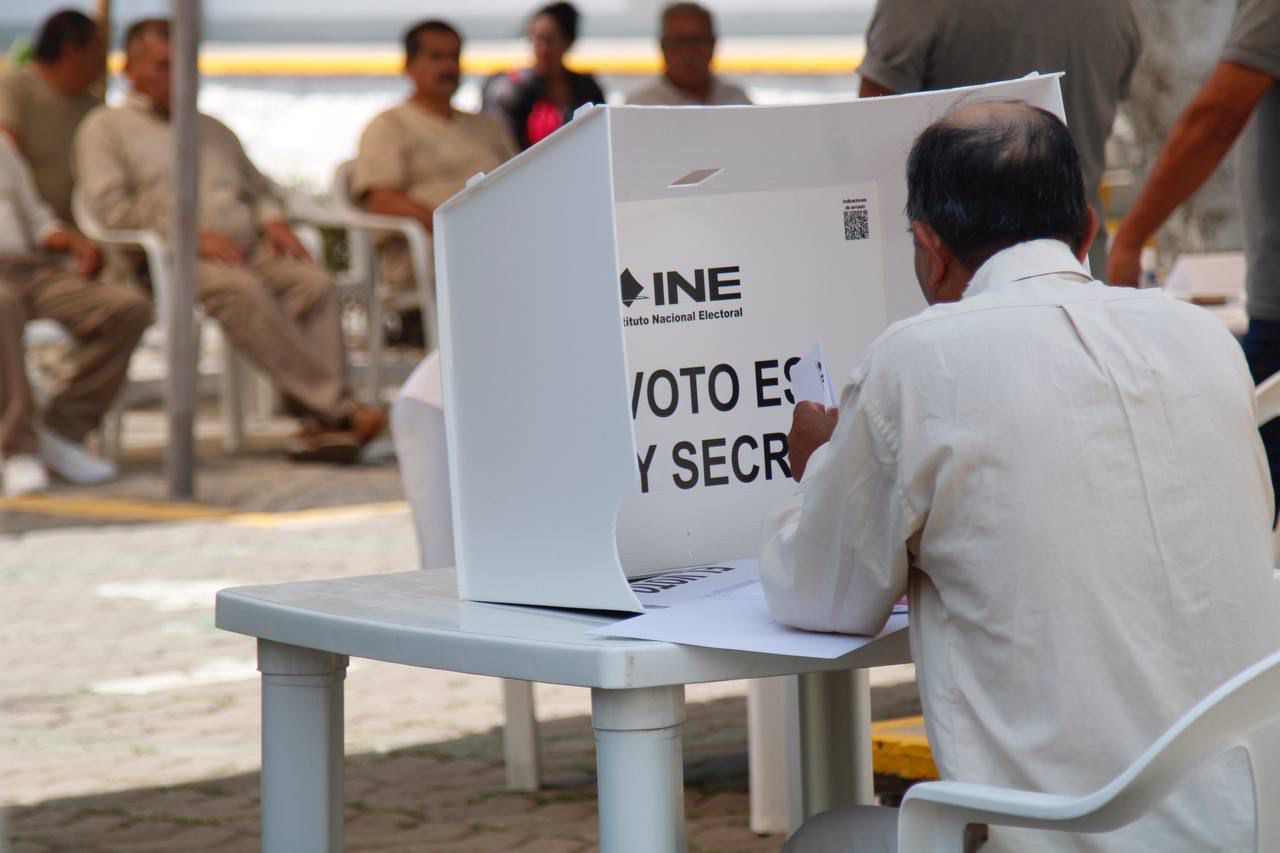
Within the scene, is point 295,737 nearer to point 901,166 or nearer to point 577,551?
point 577,551

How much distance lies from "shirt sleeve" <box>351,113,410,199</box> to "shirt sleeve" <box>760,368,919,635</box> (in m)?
6.94

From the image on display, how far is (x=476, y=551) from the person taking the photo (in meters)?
1.84

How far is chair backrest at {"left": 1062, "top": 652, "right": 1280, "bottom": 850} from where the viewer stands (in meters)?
1.27

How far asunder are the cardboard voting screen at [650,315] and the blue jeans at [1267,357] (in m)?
1.43

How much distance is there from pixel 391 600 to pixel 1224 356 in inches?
32.7

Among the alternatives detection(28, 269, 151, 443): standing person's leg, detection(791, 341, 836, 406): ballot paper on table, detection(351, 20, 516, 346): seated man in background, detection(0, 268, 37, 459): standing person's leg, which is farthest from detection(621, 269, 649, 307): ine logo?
detection(351, 20, 516, 346): seated man in background

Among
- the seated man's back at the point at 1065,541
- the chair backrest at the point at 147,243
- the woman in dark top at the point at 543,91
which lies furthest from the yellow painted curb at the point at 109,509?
the seated man's back at the point at 1065,541

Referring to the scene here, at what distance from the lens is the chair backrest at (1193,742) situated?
1.27 m

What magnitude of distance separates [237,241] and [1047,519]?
732 centimetres

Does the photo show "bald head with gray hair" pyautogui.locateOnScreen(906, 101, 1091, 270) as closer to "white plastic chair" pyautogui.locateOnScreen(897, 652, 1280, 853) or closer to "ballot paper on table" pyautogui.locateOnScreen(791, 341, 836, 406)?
"ballot paper on table" pyautogui.locateOnScreen(791, 341, 836, 406)

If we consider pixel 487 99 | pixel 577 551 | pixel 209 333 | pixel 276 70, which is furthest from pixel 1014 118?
pixel 276 70

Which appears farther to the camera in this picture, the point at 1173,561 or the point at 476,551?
the point at 476,551

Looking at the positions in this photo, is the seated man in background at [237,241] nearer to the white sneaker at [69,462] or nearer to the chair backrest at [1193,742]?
the white sneaker at [69,462]

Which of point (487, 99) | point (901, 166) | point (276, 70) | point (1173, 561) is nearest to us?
point (1173, 561)
